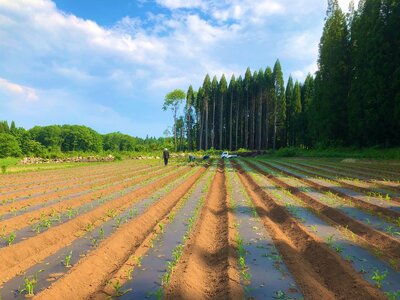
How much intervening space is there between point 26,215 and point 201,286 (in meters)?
4.96

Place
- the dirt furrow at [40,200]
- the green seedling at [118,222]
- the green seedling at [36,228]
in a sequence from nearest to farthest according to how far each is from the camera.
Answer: the green seedling at [36,228] < the green seedling at [118,222] < the dirt furrow at [40,200]

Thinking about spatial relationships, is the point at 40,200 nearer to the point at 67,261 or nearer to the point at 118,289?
the point at 67,261

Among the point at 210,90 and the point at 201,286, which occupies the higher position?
the point at 210,90

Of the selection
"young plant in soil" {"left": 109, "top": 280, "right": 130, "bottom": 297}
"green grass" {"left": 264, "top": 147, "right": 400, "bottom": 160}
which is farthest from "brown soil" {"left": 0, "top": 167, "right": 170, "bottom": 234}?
"green grass" {"left": 264, "top": 147, "right": 400, "bottom": 160}

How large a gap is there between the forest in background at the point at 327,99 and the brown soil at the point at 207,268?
22.4 metres

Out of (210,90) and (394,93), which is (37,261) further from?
(210,90)

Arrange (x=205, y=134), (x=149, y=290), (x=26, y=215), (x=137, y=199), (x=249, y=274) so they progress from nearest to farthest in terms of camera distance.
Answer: (x=149, y=290) → (x=249, y=274) → (x=26, y=215) → (x=137, y=199) → (x=205, y=134)

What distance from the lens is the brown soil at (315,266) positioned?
3477mm

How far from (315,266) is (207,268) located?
1.41 meters

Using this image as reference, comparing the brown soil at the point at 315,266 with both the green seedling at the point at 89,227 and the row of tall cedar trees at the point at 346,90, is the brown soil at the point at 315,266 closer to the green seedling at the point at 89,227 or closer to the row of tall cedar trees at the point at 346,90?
the green seedling at the point at 89,227

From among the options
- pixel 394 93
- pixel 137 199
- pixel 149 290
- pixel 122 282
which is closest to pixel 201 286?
pixel 149 290

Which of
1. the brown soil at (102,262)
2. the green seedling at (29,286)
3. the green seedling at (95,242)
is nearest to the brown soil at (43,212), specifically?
the green seedling at (95,242)

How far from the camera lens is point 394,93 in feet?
82.1

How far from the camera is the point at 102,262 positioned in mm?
4441
